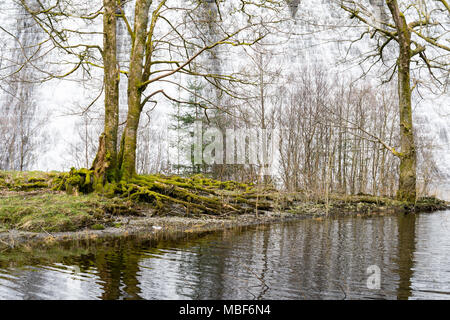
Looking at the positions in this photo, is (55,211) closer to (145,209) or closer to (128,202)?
(128,202)

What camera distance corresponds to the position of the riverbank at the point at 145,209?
6766 mm

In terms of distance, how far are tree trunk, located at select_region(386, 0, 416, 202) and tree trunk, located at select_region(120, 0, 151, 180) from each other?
25.3 ft

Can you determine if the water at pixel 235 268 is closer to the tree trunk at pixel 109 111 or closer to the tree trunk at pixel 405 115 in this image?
the tree trunk at pixel 109 111

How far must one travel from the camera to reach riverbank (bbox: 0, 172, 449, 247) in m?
6.77

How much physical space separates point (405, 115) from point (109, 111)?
29.8 feet

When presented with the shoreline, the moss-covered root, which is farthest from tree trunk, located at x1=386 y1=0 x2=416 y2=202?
the moss-covered root

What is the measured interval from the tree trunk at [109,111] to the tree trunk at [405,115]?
850 cm

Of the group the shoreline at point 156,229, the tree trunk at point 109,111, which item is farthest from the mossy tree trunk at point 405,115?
the tree trunk at point 109,111

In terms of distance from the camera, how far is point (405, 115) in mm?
12242

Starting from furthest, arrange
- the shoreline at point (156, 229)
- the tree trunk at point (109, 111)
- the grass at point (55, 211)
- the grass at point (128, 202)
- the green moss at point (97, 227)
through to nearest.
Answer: the tree trunk at point (109, 111)
the green moss at point (97, 227)
the grass at point (128, 202)
the grass at point (55, 211)
the shoreline at point (156, 229)

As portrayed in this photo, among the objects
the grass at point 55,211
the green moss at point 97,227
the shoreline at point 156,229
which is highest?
the grass at point 55,211

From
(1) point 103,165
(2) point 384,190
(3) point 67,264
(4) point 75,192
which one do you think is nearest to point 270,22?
(1) point 103,165

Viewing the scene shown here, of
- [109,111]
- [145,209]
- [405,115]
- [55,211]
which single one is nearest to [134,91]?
[109,111]

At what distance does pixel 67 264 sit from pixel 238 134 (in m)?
16.0
